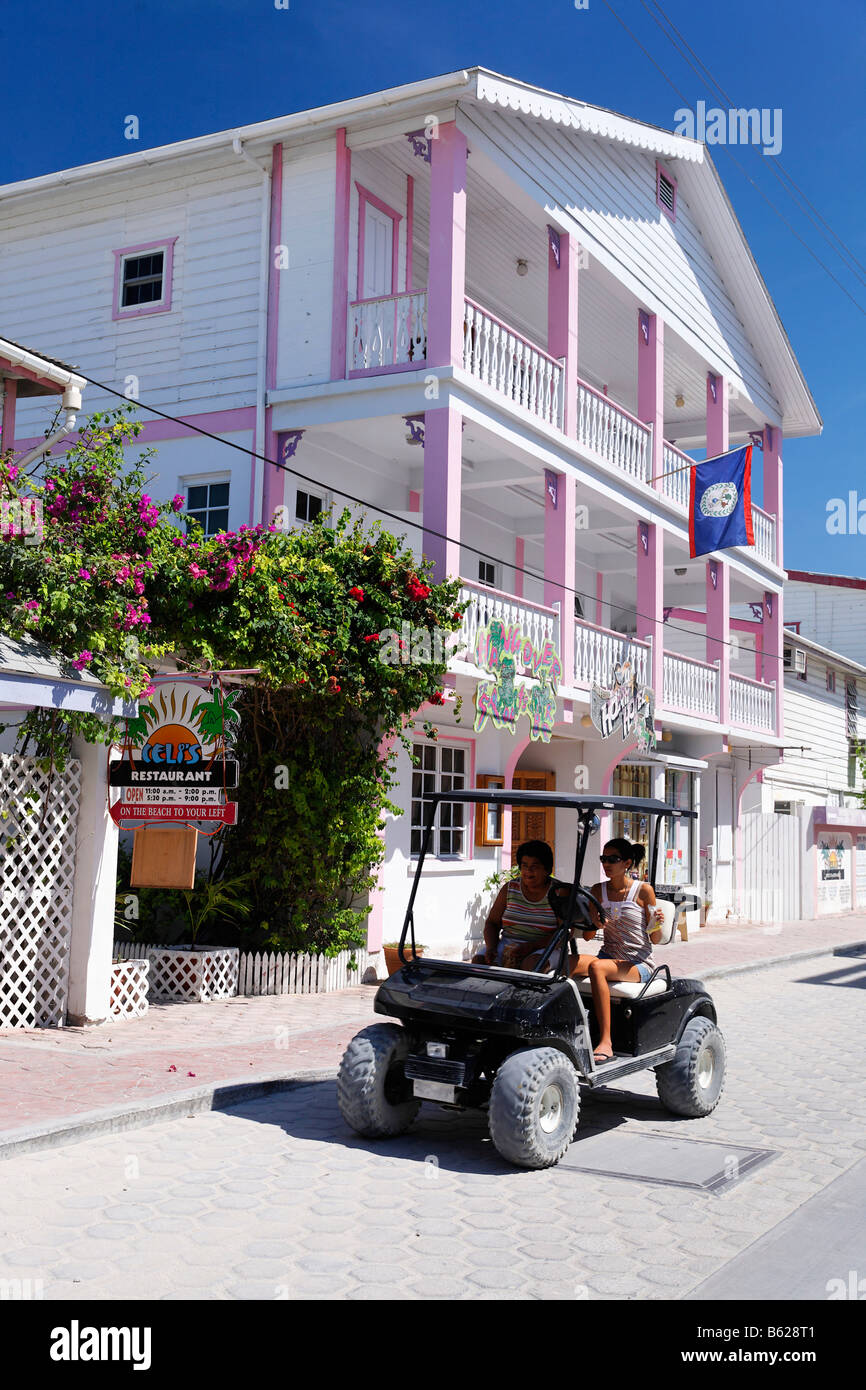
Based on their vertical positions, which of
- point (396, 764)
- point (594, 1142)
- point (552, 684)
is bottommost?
point (594, 1142)

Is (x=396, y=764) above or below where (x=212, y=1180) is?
above

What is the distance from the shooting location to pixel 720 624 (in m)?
22.5

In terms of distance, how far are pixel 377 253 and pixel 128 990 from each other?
10.2m

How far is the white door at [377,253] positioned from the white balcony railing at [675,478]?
6141mm

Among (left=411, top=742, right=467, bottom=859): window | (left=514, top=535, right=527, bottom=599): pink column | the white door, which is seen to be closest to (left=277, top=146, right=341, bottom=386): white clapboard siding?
the white door

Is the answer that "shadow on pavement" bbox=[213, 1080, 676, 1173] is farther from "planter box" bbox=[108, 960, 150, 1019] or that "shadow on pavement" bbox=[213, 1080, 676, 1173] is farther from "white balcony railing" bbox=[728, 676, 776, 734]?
"white balcony railing" bbox=[728, 676, 776, 734]

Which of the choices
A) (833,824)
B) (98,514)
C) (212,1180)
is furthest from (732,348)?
(212,1180)

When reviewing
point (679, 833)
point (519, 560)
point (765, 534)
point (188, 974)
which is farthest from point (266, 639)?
point (765, 534)

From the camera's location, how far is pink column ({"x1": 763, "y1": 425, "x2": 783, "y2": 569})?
25.3 metres

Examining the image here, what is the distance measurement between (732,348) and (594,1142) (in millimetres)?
19391

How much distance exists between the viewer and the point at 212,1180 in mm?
6188

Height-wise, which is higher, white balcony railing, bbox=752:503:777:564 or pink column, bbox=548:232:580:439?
pink column, bbox=548:232:580:439

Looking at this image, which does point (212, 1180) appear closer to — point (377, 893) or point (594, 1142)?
point (594, 1142)

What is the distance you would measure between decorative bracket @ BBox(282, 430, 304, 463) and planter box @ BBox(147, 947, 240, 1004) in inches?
250
